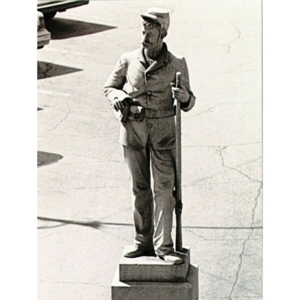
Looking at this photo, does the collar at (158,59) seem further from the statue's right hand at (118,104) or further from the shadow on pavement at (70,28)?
the shadow on pavement at (70,28)

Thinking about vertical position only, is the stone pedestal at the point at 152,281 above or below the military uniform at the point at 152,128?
below

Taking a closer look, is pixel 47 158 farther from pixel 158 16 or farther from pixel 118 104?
pixel 158 16

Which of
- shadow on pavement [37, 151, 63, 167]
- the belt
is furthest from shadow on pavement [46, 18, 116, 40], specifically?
the belt

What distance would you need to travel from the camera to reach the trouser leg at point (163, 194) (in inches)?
305

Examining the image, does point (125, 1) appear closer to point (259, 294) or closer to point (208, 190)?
point (208, 190)

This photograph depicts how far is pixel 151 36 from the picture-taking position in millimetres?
7555

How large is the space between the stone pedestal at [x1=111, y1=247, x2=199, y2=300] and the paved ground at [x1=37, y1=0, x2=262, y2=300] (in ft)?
4.34

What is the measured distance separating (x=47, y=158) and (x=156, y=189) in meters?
4.84

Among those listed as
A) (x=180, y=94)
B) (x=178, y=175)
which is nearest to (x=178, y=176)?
(x=178, y=175)

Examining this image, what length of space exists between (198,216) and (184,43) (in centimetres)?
499

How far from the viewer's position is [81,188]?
1147 centimetres

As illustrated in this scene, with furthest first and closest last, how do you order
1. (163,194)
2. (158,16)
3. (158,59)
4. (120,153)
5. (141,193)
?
(120,153) < (141,193) < (163,194) < (158,59) < (158,16)

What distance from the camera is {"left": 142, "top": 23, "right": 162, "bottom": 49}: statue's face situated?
7.53 m

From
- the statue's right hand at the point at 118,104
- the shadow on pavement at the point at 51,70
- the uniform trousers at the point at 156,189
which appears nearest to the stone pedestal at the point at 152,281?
the uniform trousers at the point at 156,189
